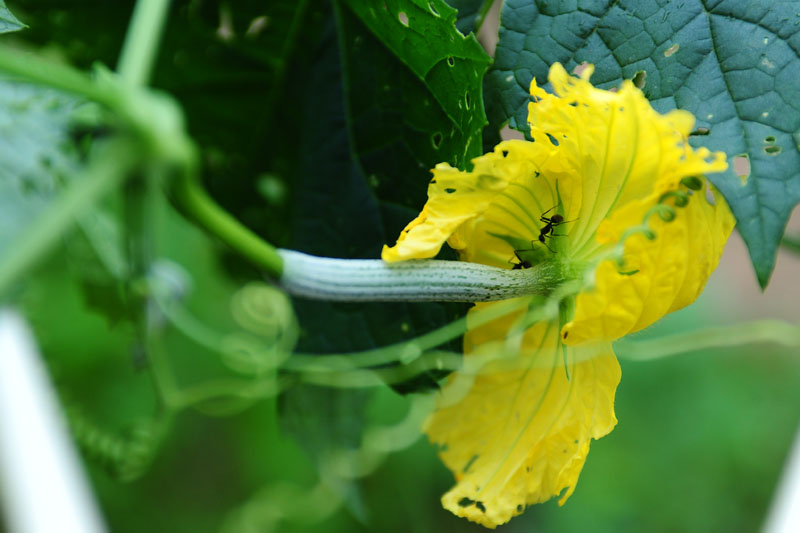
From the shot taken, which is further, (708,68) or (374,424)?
(374,424)

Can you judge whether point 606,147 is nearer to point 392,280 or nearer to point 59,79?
point 392,280

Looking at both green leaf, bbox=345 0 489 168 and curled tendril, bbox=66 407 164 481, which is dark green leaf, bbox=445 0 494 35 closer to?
green leaf, bbox=345 0 489 168

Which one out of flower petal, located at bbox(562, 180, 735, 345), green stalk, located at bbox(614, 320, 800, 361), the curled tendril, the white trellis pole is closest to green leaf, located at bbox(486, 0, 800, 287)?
flower petal, located at bbox(562, 180, 735, 345)

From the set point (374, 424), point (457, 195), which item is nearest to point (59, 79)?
point (457, 195)

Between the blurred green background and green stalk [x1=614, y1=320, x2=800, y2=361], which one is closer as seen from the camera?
green stalk [x1=614, y1=320, x2=800, y2=361]

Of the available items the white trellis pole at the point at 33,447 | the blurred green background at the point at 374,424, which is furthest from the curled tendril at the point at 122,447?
the white trellis pole at the point at 33,447

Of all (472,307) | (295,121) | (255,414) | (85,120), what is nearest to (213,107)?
(295,121)

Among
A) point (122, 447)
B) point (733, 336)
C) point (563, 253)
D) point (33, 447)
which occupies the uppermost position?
point (563, 253)

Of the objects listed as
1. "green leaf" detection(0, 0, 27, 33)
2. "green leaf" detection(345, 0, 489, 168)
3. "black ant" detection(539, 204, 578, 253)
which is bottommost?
"black ant" detection(539, 204, 578, 253)
